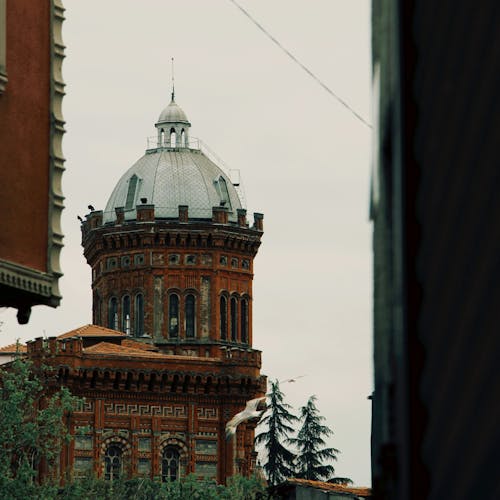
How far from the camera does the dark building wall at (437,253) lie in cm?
530

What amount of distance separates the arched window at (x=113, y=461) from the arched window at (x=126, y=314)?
950cm

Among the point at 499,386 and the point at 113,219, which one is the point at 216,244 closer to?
the point at 113,219

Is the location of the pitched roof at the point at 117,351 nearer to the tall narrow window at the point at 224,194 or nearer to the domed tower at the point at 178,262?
the domed tower at the point at 178,262

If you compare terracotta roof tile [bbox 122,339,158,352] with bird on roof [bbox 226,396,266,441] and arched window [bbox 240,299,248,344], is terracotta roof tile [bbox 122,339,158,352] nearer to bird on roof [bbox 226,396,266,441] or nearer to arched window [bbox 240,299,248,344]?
arched window [bbox 240,299,248,344]

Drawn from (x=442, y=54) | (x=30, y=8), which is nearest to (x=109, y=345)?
(x=30, y=8)

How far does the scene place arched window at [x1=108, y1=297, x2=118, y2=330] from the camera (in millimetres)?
96438

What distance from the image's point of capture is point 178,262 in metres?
95.5

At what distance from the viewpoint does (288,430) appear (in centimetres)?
10212

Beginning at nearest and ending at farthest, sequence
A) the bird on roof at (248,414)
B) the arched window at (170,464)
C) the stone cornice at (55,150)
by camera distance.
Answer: the stone cornice at (55,150) → the bird on roof at (248,414) → the arched window at (170,464)

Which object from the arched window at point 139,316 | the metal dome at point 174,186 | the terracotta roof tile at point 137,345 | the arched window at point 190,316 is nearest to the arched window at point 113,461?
the terracotta roof tile at point 137,345

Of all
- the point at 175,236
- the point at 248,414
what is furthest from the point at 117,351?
the point at 248,414

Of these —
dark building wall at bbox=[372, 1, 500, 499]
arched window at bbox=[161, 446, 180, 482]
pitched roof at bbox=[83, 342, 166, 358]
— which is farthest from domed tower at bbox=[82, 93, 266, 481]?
dark building wall at bbox=[372, 1, 500, 499]

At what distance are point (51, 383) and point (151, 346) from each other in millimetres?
9824

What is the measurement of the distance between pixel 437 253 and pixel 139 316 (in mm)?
89745
